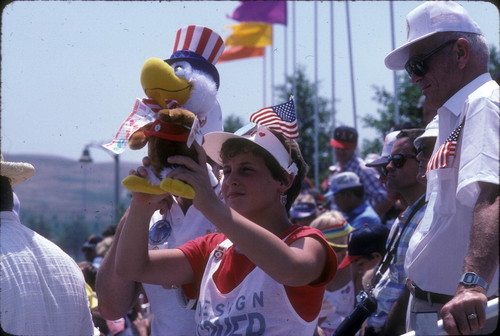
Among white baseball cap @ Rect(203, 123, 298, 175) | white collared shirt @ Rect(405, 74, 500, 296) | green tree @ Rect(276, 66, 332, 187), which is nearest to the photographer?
white collared shirt @ Rect(405, 74, 500, 296)

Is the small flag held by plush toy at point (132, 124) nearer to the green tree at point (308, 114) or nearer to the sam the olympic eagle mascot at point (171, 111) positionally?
the sam the olympic eagle mascot at point (171, 111)

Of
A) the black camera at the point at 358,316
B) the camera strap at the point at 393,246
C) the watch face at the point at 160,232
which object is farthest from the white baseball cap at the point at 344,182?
the watch face at the point at 160,232

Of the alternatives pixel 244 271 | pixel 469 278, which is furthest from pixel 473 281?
pixel 244 271

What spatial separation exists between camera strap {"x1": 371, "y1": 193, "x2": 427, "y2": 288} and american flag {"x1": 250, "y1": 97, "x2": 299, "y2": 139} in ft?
4.45

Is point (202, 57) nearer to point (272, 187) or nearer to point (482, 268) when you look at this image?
point (272, 187)

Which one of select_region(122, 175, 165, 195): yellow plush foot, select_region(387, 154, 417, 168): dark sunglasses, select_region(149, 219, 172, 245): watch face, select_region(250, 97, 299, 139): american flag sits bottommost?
select_region(149, 219, 172, 245): watch face

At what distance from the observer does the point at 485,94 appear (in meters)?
2.61

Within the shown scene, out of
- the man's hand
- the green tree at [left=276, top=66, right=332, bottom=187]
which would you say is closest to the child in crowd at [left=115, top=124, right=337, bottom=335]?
the man's hand

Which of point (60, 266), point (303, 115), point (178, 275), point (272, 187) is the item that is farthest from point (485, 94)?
point (303, 115)

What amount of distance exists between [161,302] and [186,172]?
117 centimetres

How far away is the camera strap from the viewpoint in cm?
394

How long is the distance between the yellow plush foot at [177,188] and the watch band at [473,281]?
3.25 ft

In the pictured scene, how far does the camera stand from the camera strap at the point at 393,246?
394 centimetres

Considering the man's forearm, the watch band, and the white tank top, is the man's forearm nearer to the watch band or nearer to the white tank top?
the watch band
